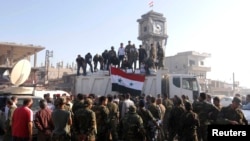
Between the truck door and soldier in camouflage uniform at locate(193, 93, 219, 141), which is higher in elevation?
the truck door

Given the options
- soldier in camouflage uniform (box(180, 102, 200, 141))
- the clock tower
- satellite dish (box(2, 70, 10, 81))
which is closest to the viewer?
soldier in camouflage uniform (box(180, 102, 200, 141))

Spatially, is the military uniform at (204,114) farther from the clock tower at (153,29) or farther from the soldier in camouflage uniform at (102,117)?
the clock tower at (153,29)

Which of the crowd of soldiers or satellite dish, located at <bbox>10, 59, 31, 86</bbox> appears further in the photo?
the crowd of soldiers

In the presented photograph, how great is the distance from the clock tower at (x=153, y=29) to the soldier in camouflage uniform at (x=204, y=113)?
2004 inches

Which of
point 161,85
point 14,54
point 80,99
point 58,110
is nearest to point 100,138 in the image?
point 80,99

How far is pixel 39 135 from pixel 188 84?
831cm

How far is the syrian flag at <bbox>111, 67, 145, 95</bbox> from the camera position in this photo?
14.2 m

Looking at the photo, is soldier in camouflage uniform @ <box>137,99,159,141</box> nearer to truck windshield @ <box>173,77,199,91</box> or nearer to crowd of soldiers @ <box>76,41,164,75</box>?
truck windshield @ <box>173,77,199,91</box>

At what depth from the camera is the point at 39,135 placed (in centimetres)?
761

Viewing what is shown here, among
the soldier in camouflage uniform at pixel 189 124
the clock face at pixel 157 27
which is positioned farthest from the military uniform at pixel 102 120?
the clock face at pixel 157 27

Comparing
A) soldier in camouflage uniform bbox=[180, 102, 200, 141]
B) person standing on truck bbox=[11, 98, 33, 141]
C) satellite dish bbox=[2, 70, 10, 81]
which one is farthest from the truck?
satellite dish bbox=[2, 70, 10, 81]

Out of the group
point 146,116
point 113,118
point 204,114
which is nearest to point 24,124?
point 113,118

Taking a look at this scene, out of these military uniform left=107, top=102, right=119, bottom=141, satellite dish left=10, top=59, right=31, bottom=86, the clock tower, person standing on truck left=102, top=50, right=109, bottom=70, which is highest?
the clock tower

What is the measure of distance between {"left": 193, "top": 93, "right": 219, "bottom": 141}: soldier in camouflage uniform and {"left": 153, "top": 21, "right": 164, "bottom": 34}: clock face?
52070 mm
